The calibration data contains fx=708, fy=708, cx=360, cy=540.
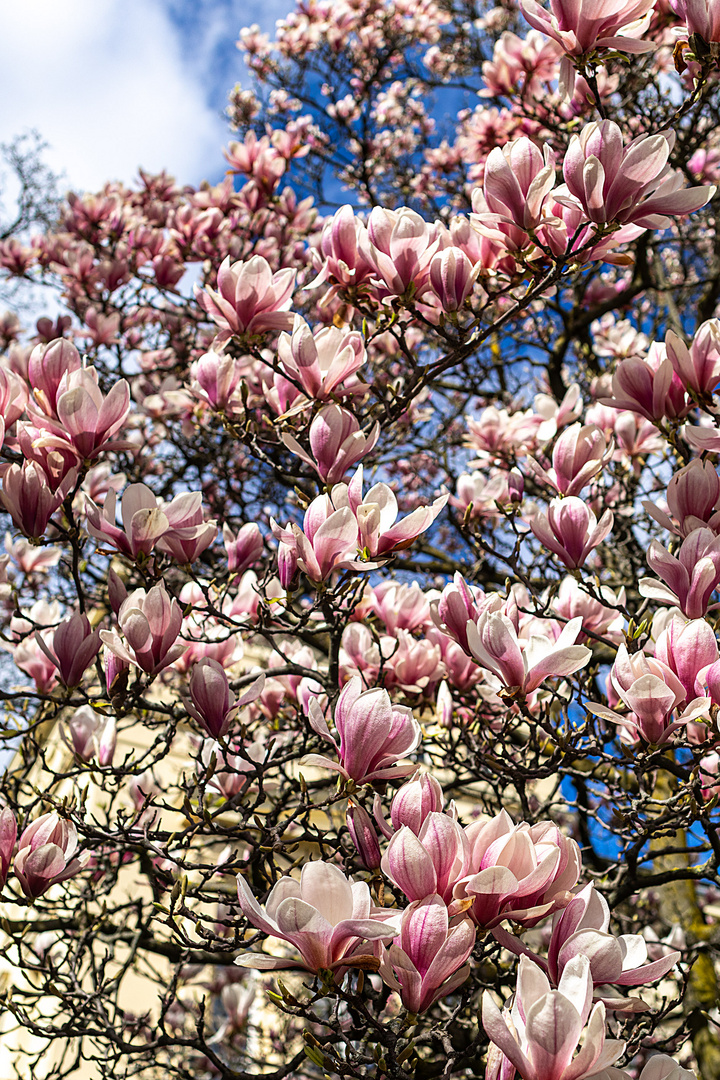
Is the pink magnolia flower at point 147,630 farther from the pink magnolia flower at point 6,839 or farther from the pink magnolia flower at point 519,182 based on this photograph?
the pink magnolia flower at point 519,182

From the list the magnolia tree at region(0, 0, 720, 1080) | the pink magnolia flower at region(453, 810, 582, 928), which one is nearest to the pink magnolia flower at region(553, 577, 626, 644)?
the magnolia tree at region(0, 0, 720, 1080)

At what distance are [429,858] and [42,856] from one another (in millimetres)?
952

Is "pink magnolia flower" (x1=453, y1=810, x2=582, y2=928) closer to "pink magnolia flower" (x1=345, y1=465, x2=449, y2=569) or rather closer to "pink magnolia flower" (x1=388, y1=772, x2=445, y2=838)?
"pink magnolia flower" (x1=388, y1=772, x2=445, y2=838)

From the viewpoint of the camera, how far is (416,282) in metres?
1.84

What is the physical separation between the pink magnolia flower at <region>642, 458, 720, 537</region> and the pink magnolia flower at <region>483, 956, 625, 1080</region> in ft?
3.45

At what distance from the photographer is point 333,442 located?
5.74 feet

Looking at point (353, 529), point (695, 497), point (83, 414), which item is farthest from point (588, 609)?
point (83, 414)

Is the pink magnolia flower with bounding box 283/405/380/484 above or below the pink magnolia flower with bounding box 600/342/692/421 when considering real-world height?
below

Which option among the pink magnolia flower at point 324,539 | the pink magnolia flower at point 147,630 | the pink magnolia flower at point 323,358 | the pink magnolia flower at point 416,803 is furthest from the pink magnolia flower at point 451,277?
the pink magnolia flower at point 416,803

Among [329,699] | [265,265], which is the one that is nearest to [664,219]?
[265,265]

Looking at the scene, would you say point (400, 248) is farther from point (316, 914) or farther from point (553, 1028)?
point (553, 1028)

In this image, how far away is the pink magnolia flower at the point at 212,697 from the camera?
165 cm

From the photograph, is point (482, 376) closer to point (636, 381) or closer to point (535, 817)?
point (636, 381)

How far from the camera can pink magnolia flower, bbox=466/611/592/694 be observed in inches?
55.2
